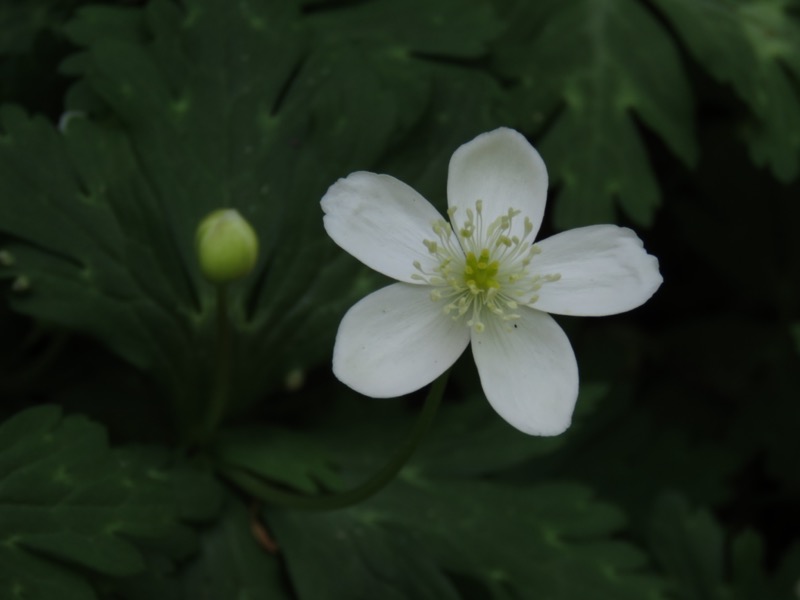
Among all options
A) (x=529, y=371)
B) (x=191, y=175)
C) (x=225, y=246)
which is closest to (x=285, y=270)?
(x=191, y=175)

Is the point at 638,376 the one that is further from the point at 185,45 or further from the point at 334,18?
the point at 185,45

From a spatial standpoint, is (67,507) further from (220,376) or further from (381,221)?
(381,221)

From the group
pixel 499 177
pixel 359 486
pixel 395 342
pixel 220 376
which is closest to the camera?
pixel 395 342

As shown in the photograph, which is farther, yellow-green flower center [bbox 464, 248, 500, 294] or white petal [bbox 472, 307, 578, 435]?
yellow-green flower center [bbox 464, 248, 500, 294]

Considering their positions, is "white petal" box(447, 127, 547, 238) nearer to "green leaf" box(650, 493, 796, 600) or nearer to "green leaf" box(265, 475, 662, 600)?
"green leaf" box(265, 475, 662, 600)

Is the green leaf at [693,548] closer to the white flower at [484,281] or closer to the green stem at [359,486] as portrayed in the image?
the green stem at [359,486]

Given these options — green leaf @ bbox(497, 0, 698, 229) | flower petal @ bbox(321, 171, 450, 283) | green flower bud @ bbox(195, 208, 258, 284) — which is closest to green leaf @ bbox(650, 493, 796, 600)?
green leaf @ bbox(497, 0, 698, 229)

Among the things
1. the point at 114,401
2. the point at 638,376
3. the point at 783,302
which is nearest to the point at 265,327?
the point at 114,401
